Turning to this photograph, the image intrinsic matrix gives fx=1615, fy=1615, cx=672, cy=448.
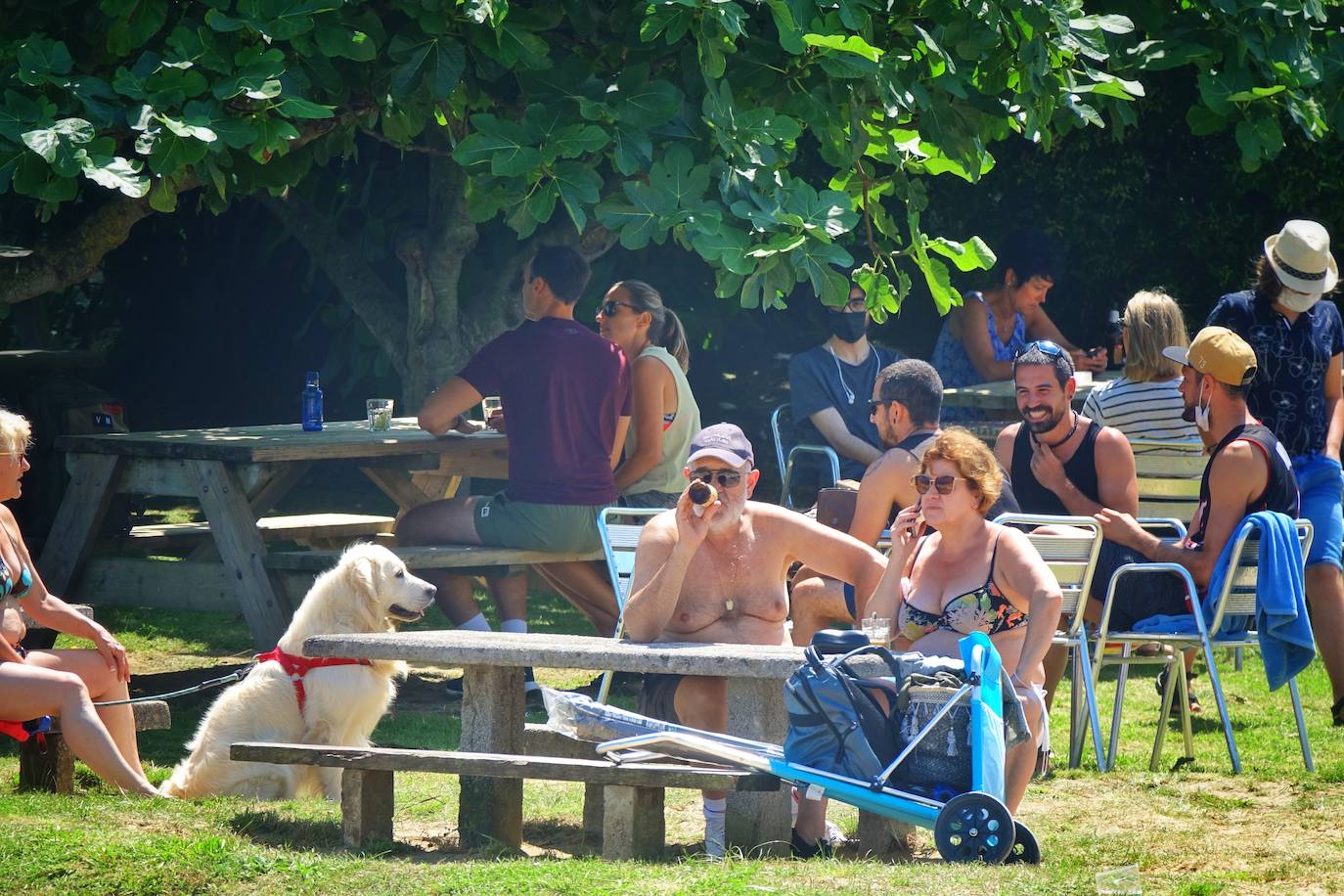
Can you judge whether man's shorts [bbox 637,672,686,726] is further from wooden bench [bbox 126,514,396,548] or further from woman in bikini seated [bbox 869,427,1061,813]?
wooden bench [bbox 126,514,396,548]

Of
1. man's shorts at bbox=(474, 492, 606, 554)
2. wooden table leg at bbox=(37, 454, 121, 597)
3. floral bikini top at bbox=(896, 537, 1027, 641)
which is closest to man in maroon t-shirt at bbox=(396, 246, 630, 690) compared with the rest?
man's shorts at bbox=(474, 492, 606, 554)

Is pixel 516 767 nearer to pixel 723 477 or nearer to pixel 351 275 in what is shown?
pixel 723 477

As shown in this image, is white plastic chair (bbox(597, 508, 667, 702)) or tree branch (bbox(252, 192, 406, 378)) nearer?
white plastic chair (bbox(597, 508, 667, 702))

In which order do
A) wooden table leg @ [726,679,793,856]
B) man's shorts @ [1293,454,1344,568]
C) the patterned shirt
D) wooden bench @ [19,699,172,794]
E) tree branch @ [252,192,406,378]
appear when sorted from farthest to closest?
tree branch @ [252,192,406,378] < the patterned shirt < man's shorts @ [1293,454,1344,568] < wooden bench @ [19,699,172,794] < wooden table leg @ [726,679,793,856]

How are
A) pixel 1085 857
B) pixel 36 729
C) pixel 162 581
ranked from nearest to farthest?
pixel 1085 857 → pixel 36 729 → pixel 162 581

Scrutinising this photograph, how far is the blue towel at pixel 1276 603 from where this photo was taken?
557 cm

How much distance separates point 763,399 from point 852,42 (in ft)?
26.1

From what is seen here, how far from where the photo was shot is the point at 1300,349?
6.71m

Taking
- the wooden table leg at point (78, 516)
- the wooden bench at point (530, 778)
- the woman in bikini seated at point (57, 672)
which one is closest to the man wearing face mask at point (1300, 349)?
the wooden bench at point (530, 778)

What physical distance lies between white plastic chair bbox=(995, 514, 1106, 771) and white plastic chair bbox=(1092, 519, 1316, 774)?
107 millimetres

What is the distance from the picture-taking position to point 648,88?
604cm

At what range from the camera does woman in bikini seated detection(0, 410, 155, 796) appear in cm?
492

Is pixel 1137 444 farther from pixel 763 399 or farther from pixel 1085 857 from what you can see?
pixel 763 399

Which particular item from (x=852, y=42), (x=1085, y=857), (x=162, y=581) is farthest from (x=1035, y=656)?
(x=162, y=581)
